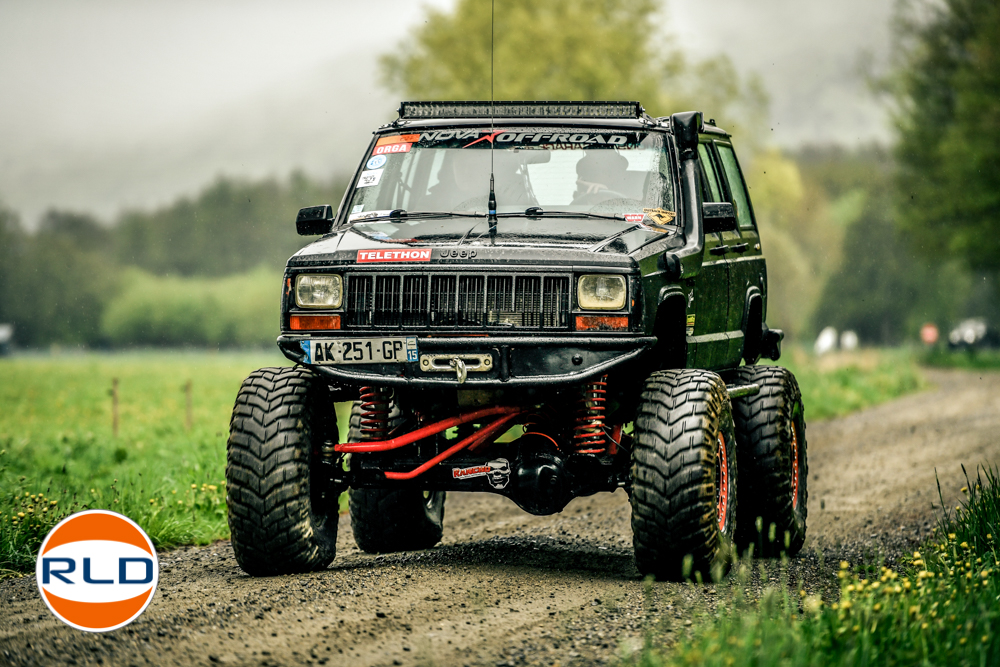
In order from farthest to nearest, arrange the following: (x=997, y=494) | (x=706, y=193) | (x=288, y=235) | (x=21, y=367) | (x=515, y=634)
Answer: (x=288, y=235)
(x=21, y=367)
(x=706, y=193)
(x=997, y=494)
(x=515, y=634)

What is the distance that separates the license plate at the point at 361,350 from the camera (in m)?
6.46

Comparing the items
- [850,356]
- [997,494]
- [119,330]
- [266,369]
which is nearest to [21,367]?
[119,330]

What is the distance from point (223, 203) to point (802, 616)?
42.2m

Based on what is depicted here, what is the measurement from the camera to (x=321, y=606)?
5930mm

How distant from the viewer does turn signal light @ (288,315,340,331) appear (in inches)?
262

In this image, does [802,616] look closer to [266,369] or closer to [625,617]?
[625,617]

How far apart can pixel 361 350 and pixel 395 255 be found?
1.70ft

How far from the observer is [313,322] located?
6.68 meters

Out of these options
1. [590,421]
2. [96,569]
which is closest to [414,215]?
[590,421]

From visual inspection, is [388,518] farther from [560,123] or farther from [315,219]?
[560,123]

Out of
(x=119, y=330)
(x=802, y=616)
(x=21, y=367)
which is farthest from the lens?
(x=119, y=330)

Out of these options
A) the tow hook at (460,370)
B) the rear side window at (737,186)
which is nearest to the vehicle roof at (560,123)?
the rear side window at (737,186)

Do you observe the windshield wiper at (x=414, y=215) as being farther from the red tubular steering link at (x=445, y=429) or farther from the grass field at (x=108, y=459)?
the grass field at (x=108, y=459)

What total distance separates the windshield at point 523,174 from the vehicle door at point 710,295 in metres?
0.39
